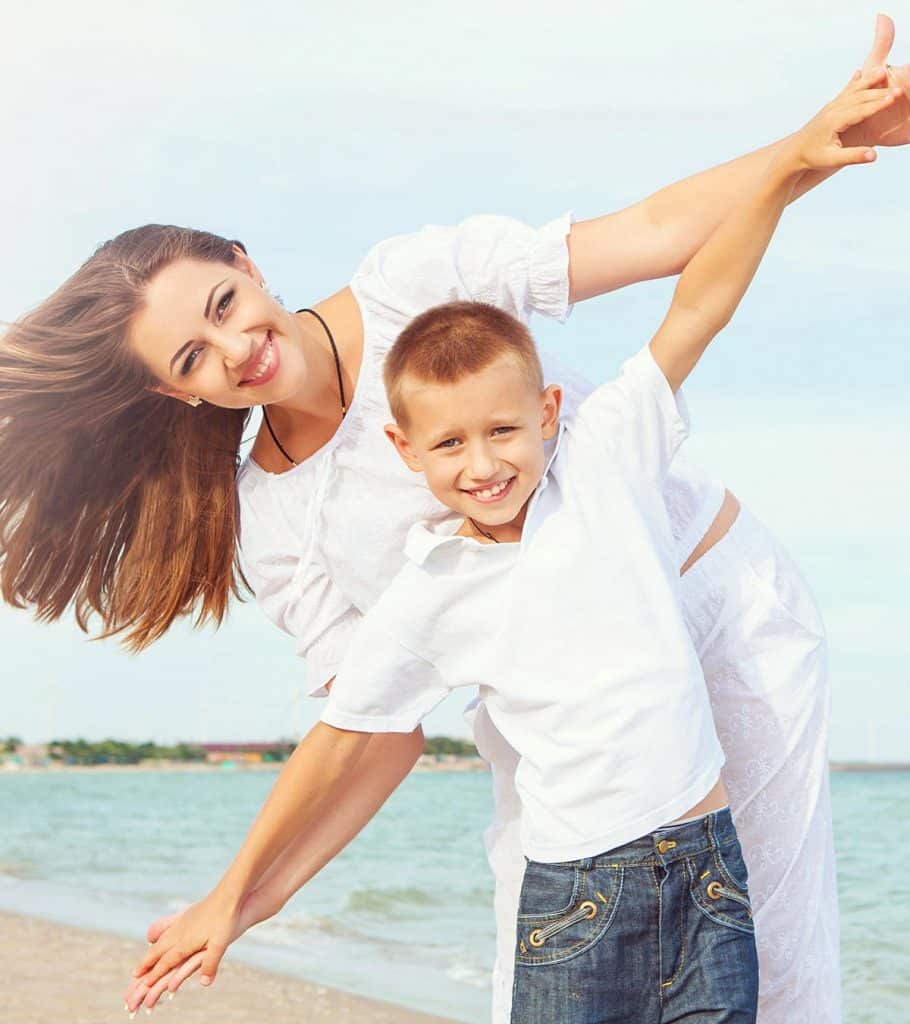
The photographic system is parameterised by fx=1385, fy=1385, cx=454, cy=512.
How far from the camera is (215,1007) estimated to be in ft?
18.8

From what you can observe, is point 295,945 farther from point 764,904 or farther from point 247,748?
point 247,748

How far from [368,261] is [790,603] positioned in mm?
987

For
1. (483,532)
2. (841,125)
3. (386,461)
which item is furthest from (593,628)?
(841,125)

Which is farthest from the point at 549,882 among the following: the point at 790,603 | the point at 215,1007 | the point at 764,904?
the point at 215,1007

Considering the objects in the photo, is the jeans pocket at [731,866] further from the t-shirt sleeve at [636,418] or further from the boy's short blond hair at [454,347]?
the boy's short blond hair at [454,347]

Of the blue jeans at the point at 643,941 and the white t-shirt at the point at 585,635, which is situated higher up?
the white t-shirt at the point at 585,635

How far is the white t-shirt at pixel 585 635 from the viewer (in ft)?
6.72

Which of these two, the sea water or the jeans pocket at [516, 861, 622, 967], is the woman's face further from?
the sea water

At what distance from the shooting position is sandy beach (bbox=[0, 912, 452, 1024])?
5504 millimetres

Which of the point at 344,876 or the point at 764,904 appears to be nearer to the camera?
the point at 764,904

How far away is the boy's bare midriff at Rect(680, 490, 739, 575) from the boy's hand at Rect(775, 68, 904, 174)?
66 centimetres

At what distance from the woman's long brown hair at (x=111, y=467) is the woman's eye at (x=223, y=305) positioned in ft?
0.39

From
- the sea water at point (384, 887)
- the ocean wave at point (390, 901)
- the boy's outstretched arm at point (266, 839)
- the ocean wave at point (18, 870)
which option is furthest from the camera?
the ocean wave at point (18, 870)

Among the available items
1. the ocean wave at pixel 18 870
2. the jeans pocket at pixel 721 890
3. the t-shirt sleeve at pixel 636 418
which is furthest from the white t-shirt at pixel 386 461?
the ocean wave at pixel 18 870
